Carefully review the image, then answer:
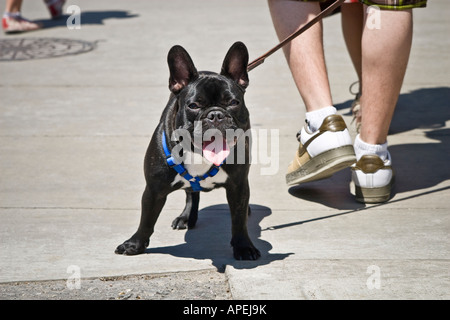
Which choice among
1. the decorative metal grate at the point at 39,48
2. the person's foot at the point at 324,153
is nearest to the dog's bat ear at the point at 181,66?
the person's foot at the point at 324,153

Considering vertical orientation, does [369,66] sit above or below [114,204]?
above

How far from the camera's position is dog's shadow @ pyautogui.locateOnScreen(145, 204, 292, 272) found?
358 cm

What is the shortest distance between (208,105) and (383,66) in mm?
1366

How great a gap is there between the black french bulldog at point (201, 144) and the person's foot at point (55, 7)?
676 centimetres

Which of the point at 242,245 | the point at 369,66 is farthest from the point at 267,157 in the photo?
the point at 242,245

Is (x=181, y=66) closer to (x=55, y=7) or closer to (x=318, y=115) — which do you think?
(x=318, y=115)

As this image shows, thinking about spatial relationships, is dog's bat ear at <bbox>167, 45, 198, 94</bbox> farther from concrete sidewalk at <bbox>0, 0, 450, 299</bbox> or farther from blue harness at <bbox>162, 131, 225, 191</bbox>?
concrete sidewalk at <bbox>0, 0, 450, 299</bbox>

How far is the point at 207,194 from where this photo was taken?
462cm

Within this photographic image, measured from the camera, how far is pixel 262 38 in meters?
8.61

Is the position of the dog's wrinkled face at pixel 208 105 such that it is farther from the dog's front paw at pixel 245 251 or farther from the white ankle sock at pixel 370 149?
the white ankle sock at pixel 370 149

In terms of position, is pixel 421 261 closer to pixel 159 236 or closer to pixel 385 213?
pixel 385 213

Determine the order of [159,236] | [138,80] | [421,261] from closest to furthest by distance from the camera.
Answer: [421,261]
[159,236]
[138,80]

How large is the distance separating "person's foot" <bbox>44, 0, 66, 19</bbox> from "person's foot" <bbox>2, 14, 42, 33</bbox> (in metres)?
0.73
